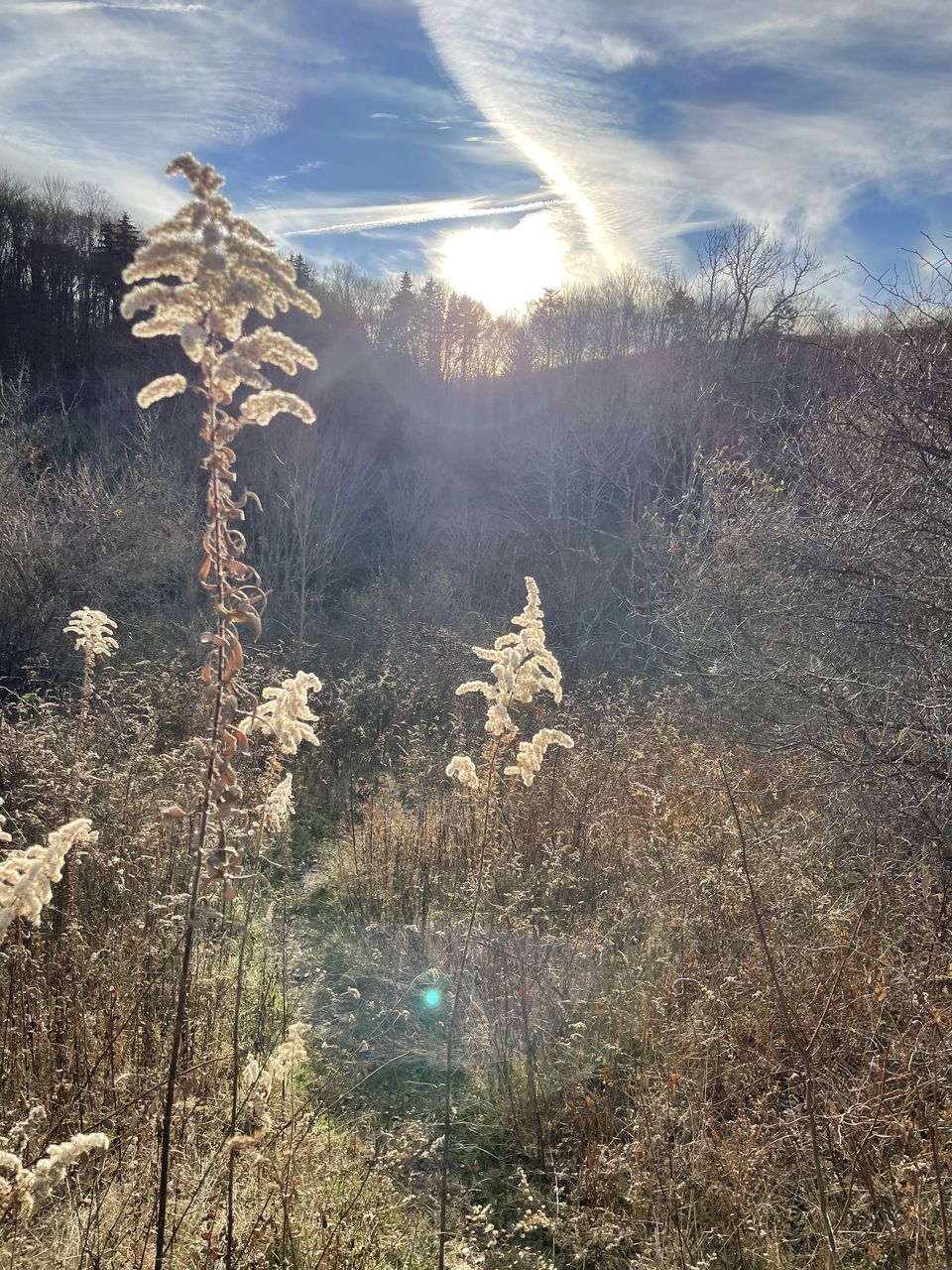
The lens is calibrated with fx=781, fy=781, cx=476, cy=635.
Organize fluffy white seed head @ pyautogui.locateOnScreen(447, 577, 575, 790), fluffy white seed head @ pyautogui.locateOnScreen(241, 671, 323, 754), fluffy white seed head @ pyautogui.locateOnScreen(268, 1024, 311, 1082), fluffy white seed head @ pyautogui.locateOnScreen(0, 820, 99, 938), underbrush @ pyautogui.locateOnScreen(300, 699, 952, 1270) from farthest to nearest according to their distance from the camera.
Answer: underbrush @ pyautogui.locateOnScreen(300, 699, 952, 1270) < fluffy white seed head @ pyautogui.locateOnScreen(447, 577, 575, 790) < fluffy white seed head @ pyautogui.locateOnScreen(268, 1024, 311, 1082) < fluffy white seed head @ pyautogui.locateOnScreen(241, 671, 323, 754) < fluffy white seed head @ pyautogui.locateOnScreen(0, 820, 99, 938)

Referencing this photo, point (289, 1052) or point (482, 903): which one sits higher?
point (289, 1052)

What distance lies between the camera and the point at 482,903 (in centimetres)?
502

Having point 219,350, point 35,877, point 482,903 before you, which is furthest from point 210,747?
point 482,903

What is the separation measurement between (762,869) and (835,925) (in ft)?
2.28

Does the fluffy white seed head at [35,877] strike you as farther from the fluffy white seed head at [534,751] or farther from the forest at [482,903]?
the fluffy white seed head at [534,751]

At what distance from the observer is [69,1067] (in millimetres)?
2932

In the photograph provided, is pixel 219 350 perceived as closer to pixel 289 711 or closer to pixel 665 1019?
pixel 289 711

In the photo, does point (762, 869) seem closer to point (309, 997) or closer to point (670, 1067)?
point (670, 1067)

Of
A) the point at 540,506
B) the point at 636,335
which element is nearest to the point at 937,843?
the point at 540,506

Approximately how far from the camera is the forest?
6.86 ft

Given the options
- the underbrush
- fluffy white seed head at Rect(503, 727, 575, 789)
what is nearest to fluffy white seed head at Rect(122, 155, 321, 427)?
fluffy white seed head at Rect(503, 727, 575, 789)

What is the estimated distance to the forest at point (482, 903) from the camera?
209 centimetres

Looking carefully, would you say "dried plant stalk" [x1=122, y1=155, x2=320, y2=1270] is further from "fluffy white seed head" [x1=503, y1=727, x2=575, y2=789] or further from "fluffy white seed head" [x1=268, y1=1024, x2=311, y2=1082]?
"fluffy white seed head" [x1=503, y1=727, x2=575, y2=789]

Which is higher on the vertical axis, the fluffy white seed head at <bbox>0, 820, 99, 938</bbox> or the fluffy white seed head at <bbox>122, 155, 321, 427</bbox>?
the fluffy white seed head at <bbox>122, 155, 321, 427</bbox>
